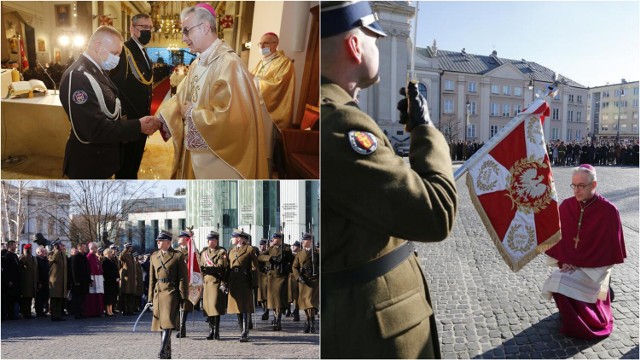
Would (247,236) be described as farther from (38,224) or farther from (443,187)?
(443,187)

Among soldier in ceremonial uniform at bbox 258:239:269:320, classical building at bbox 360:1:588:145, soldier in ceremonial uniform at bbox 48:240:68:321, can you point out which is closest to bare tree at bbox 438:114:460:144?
classical building at bbox 360:1:588:145

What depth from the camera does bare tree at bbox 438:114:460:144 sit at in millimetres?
3668

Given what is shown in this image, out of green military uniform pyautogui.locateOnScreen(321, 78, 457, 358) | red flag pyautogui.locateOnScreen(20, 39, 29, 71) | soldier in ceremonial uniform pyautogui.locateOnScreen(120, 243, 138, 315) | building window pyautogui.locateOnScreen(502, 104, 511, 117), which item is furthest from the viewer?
building window pyautogui.locateOnScreen(502, 104, 511, 117)

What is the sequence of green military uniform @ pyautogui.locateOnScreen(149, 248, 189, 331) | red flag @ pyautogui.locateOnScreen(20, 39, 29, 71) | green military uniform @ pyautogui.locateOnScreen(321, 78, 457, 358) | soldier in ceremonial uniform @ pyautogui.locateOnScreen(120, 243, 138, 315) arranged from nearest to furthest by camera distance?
green military uniform @ pyautogui.locateOnScreen(321, 78, 457, 358)
red flag @ pyautogui.locateOnScreen(20, 39, 29, 71)
green military uniform @ pyautogui.locateOnScreen(149, 248, 189, 331)
soldier in ceremonial uniform @ pyautogui.locateOnScreen(120, 243, 138, 315)

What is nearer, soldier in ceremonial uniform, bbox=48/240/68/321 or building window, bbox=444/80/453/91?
soldier in ceremonial uniform, bbox=48/240/68/321

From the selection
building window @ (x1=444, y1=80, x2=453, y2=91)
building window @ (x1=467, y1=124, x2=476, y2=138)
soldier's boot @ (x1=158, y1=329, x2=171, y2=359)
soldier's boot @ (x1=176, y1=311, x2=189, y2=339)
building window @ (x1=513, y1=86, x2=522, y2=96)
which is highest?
building window @ (x1=444, y1=80, x2=453, y2=91)

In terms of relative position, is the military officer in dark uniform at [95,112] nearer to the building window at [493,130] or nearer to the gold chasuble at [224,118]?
the gold chasuble at [224,118]

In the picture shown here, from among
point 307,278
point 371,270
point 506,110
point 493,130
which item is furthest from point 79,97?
point 506,110

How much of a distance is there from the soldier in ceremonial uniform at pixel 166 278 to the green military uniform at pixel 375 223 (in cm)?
114

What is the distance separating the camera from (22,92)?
3.35 metres

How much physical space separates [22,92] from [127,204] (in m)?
0.82

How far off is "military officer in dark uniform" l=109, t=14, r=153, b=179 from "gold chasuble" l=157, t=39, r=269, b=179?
0.17 m

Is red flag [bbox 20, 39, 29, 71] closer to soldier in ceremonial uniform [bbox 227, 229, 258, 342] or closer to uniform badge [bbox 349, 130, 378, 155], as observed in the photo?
soldier in ceremonial uniform [bbox 227, 229, 258, 342]

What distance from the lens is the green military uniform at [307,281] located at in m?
3.12
